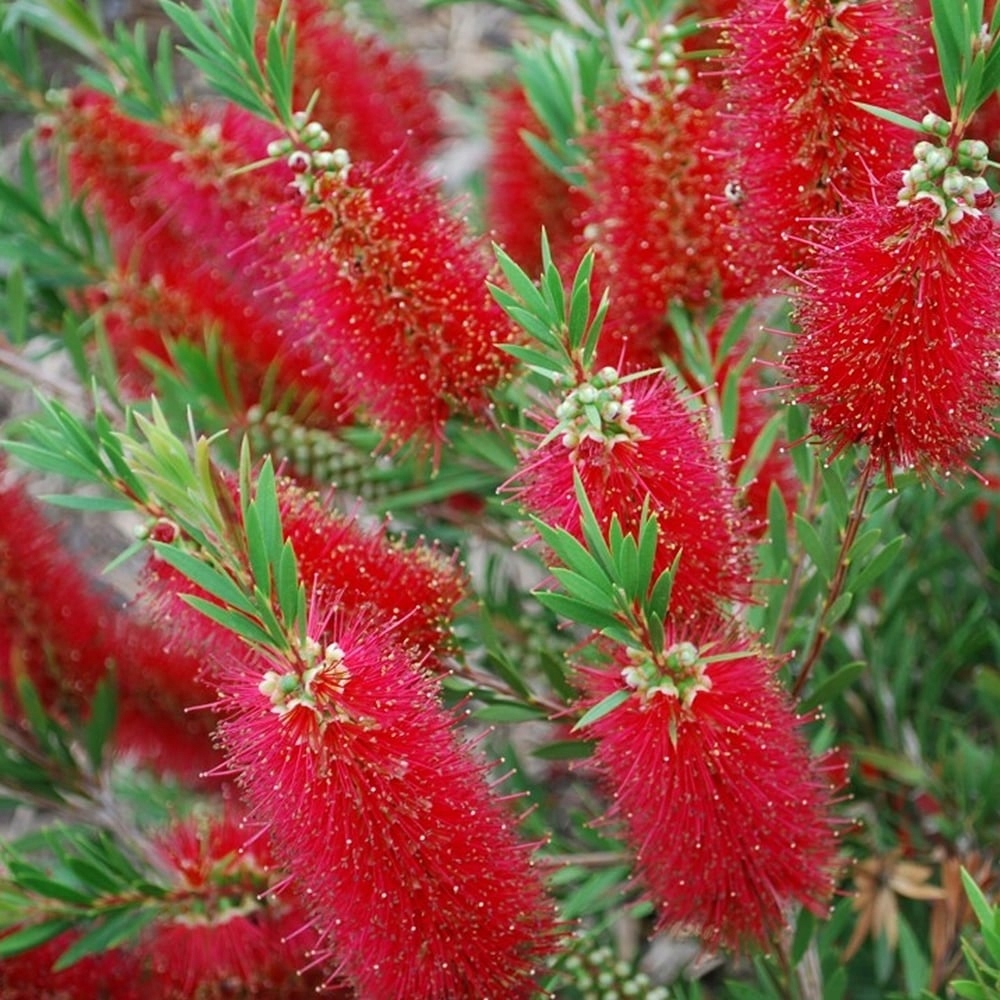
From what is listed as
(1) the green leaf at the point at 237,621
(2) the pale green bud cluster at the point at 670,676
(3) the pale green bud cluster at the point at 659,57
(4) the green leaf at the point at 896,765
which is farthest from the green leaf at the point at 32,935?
(3) the pale green bud cluster at the point at 659,57

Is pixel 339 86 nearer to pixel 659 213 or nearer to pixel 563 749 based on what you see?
pixel 659 213

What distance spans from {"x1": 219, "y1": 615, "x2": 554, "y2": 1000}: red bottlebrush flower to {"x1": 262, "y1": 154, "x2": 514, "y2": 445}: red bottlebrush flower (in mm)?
189

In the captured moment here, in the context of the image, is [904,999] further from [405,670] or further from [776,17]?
[776,17]

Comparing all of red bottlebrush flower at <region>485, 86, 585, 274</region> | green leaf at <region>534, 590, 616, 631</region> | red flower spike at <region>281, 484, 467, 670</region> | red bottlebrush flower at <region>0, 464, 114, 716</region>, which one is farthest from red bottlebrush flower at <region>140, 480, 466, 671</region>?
red bottlebrush flower at <region>485, 86, 585, 274</region>

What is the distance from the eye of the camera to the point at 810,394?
74cm

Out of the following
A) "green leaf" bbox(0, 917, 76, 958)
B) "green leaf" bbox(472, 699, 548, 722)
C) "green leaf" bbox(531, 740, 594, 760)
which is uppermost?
"green leaf" bbox(472, 699, 548, 722)

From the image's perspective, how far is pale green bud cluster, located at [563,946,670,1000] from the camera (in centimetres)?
102

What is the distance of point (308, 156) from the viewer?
88 cm

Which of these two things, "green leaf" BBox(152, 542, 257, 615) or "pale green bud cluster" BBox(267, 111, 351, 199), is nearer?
"green leaf" BBox(152, 542, 257, 615)

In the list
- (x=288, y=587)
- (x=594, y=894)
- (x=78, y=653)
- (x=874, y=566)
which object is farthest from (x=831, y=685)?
(x=78, y=653)

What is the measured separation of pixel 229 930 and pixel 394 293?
46cm

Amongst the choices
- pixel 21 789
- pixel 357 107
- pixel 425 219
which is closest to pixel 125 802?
pixel 21 789

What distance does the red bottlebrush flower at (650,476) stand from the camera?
2.38ft

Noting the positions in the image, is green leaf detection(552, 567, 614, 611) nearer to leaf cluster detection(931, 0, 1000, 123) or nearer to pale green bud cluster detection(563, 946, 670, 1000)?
leaf cluster detection(931, 0, 1000, 123)
